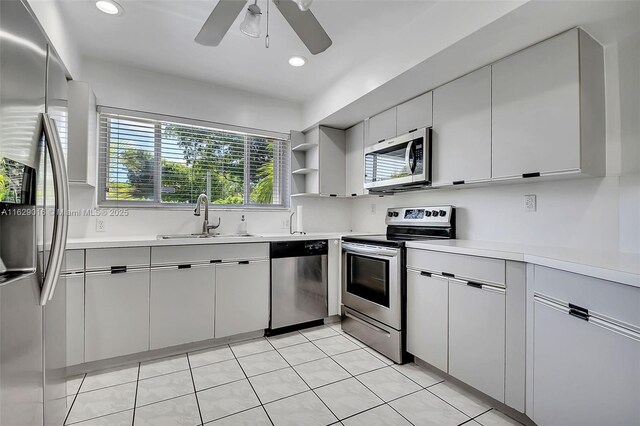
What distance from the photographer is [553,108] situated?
1749 millimetres

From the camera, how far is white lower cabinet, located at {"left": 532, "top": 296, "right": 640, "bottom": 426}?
1.13 metres

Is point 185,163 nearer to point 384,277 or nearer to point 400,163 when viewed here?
point 400,163

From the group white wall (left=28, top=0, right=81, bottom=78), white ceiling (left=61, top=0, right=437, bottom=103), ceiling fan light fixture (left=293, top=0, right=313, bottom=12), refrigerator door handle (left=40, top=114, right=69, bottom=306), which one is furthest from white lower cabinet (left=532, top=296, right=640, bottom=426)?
white wall (left=28, top=0, right=81, bottom=78)

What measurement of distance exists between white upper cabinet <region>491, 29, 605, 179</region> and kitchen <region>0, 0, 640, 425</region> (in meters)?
0.01

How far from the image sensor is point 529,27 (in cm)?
167

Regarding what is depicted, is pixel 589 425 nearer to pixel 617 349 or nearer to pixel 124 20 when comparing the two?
pixel 617 349

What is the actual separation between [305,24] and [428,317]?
6.68 feet

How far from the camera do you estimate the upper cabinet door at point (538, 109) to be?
1.67 meters

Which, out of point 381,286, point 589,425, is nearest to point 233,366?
point 381,286

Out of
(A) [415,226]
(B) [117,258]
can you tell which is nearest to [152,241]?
(B) [117,258]

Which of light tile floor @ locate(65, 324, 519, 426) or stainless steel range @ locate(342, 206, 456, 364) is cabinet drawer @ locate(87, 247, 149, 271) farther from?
stainless steel range @ locate(342, 206, 456, 364)

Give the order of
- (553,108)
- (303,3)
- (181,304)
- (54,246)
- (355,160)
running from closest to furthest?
(54,246) < (303,3) < (553,108) < (181,304) < (355,160)

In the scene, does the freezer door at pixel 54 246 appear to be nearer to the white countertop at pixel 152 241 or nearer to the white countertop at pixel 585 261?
the white countertop at pixel 152 241

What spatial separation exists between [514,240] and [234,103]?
2975 millimetres
